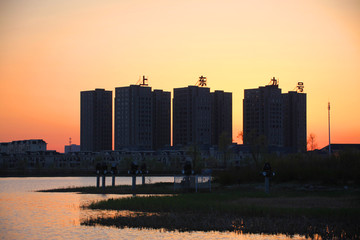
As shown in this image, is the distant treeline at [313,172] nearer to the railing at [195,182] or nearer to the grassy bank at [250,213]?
the railing at [195,182]

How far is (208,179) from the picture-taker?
65375mm

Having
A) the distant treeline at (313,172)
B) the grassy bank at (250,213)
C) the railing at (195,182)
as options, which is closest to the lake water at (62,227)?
the grassy bank at (250,213)

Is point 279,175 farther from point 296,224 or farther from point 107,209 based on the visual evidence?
point 296,224

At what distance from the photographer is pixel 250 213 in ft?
135

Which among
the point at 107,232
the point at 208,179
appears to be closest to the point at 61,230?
the point at 107,232

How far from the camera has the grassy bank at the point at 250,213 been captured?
116 feet

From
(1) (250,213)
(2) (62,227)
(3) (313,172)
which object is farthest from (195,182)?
(2) (62,227)

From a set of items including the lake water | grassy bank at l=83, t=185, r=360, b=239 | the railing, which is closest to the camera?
the lake water

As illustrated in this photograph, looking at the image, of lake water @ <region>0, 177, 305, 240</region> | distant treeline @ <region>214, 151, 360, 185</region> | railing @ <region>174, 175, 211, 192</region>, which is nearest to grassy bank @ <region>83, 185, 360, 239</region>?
lake water @ <region>0, 177, 305, 240</region>

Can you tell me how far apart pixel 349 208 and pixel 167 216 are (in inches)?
487

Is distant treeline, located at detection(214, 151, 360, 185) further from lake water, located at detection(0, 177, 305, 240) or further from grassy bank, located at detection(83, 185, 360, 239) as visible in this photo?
lake water, located at detection(0, 177, 305, 240)

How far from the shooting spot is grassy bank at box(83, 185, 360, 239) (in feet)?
116

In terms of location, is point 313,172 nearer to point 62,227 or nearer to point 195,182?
point 195,182

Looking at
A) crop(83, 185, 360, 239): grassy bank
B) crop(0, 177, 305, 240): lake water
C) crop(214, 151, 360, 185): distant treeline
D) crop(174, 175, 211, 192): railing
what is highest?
crop(214, 151, 360, 185): distant treeline
